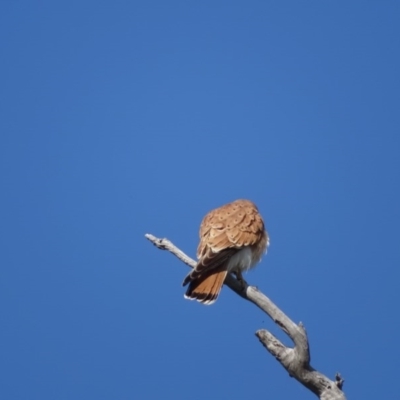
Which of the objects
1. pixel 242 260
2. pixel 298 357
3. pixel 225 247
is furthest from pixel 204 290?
pixel 298 357

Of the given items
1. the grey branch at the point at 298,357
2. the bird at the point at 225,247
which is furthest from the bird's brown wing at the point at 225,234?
the grey branch at the point at 298,357

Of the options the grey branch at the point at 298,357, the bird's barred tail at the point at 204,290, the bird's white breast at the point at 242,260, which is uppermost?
the bird's white breast at the point at 242,260

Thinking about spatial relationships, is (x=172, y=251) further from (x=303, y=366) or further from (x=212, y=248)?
(x=303, y=366)

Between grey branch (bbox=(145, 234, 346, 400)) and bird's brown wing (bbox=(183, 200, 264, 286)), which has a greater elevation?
bird's brown wing (bbox=(183, 200, 264, 286))

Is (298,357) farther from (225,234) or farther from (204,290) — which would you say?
(225,234)

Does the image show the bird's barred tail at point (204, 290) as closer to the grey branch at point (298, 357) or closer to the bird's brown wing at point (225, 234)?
the bird's brown wing at point (225, 234)

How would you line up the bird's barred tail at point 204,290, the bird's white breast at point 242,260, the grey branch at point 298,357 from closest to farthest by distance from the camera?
the grey branch at point 298,357
the bird's barred tail at point 204,290
the bird's white breast at point 242,260

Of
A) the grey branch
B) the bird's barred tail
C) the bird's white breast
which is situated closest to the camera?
the grey branch

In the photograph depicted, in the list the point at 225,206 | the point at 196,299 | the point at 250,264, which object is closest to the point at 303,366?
the point at 196,299

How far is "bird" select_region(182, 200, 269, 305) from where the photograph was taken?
5293mm

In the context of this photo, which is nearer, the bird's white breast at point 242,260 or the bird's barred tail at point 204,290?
the bird's barred tail at point 204,290

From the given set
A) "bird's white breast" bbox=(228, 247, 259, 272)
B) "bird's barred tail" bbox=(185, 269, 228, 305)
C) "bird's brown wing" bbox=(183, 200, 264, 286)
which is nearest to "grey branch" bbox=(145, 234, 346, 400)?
"bird's barred tail" bbox=(185, 269, 228, 305)

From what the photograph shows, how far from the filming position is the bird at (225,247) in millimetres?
5293

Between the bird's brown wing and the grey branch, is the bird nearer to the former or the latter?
the bird's brown wing
